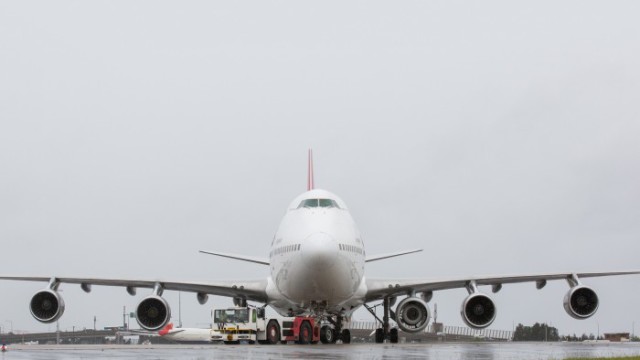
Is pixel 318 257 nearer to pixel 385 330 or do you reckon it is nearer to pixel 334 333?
pixel 334 333

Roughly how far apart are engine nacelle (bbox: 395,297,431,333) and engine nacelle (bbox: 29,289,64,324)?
13651 mm

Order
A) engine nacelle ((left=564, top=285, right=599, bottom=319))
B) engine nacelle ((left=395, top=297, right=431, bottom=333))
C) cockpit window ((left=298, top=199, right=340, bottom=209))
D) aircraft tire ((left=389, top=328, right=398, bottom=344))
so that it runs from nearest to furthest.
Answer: cockpit window ((left=298, top=199, right=340, bottom=209)), engine nacelle ((left=564, top=285, right=599, bottom=319)), engine nacelle ((left=395, top=297, right=431, bottom=333)), aircraft tire ((left=389, top=328, right=398, bottom=344))

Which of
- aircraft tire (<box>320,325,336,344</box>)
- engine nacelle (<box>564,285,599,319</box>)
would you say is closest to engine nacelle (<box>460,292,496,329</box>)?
engine nacelle (<box>564,285,599,319</box>)

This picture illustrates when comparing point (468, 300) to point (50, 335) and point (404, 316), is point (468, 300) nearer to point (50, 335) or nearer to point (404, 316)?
point (404, 316)

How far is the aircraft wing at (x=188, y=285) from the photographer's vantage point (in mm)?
35281

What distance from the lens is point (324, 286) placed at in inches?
1218

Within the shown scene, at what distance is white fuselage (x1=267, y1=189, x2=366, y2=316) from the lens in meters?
30.2

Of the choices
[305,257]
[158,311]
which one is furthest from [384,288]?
[158,311]

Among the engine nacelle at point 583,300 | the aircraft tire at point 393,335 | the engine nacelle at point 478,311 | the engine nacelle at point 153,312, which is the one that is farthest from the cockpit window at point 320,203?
the engine nacelle at point 583,300

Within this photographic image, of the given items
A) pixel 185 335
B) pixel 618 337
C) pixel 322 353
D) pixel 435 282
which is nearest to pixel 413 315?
pixel 435 282

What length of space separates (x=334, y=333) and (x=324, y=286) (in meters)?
4.05

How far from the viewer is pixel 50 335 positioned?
327 feet

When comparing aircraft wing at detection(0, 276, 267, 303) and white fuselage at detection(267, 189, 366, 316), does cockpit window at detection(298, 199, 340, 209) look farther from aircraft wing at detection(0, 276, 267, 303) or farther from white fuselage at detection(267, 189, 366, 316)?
aircraft wing at detection(0, 276, 267, 303)

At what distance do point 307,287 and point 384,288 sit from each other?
226 inches
